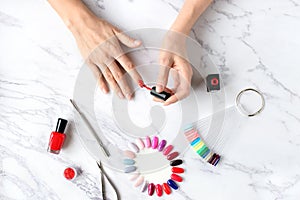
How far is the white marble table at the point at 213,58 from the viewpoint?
1.10m

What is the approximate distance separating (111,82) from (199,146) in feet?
0.89

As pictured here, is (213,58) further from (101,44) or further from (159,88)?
(101,44)

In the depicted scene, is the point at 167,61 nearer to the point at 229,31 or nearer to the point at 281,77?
the point at 229,31

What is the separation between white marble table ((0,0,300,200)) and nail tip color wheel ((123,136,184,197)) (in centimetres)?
2

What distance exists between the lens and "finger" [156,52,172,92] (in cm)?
107

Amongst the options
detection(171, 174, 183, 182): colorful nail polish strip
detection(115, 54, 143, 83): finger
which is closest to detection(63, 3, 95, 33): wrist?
detection(115, 54, 143, 83): finger

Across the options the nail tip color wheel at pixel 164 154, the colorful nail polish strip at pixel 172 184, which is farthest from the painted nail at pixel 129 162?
the colorful nail polish strip at pixel 172 184

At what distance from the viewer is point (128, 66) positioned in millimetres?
1108

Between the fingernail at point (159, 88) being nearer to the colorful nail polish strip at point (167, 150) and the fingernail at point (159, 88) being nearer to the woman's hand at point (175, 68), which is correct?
the woman's hand at point (175, 68)

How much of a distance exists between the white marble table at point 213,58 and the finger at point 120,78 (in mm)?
96

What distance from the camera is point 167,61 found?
1.08 metres

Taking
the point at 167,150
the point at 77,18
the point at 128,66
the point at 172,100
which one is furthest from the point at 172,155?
the point at 77,18

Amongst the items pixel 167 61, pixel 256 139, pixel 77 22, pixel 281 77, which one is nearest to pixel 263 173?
pixel 256 139

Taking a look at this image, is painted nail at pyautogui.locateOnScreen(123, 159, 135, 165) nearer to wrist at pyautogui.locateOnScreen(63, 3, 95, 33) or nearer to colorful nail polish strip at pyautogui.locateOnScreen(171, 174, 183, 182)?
colorful nail polish strip at pyautogui.locateOnScreen(171, 174, 183, 182)
